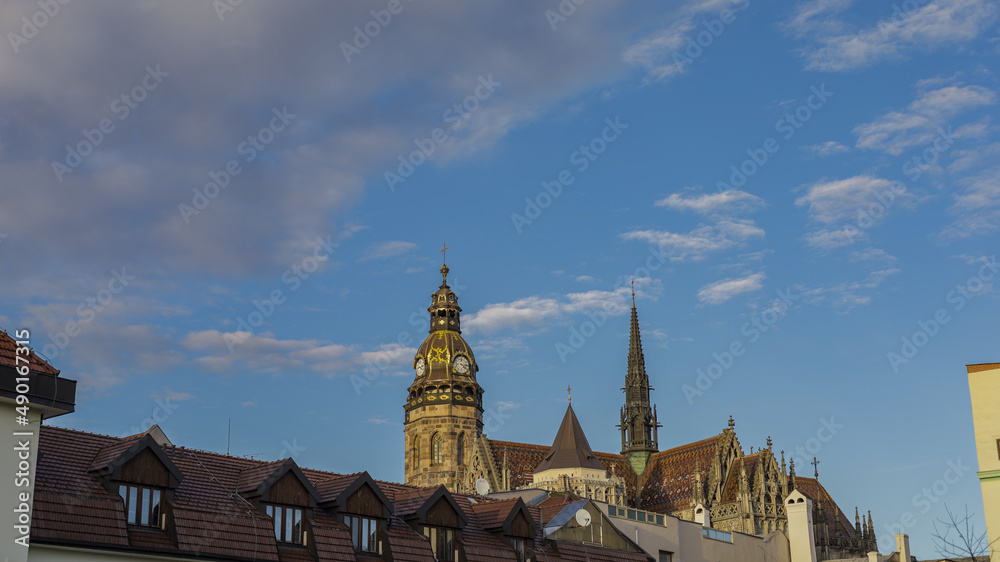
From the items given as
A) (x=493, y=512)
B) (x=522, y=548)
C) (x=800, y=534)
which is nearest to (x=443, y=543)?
(x=493, y=512)

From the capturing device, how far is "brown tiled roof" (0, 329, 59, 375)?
23609 mm

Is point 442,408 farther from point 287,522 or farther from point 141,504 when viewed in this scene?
point 141,504

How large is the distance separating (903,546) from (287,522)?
122 feet

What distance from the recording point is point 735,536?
177ft

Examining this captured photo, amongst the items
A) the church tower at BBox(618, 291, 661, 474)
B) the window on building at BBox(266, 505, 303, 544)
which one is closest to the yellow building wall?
the window on building at BBox(266, 505, 303, 544)

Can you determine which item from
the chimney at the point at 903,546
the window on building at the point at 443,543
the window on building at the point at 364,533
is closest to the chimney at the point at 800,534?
the chimney at the point at 903,546

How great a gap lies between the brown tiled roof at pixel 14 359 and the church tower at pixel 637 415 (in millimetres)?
86936

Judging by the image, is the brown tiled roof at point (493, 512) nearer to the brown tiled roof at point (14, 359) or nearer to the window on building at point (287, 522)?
the window on building at point (287, 522)

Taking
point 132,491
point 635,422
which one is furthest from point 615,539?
point 635,422

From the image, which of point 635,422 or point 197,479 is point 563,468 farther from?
point 197,479

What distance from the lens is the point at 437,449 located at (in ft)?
363

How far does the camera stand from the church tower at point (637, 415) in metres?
109

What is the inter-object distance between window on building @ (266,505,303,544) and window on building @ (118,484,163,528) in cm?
345

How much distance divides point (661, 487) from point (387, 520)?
72.0m
